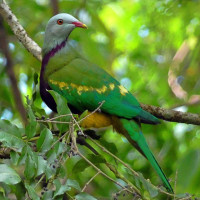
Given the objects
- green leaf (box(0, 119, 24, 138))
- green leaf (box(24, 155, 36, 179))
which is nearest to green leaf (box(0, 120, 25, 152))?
green leaf (box(0, 119, 24, 138))

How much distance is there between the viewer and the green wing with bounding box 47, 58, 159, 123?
3303mm

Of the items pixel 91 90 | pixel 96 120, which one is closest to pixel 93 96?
pixel 91 90

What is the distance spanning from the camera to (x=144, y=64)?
5.21 meters

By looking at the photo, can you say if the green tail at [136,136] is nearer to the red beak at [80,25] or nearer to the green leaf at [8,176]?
the red beak at [80,25]

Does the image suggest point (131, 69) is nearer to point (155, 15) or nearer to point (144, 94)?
point (155, 15)

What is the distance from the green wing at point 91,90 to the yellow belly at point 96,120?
50 millimetres

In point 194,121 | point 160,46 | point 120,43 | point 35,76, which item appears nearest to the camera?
point 35,76

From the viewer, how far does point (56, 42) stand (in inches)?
143

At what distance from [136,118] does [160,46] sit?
7.62 ft

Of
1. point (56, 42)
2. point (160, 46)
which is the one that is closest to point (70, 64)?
point (56, 42)

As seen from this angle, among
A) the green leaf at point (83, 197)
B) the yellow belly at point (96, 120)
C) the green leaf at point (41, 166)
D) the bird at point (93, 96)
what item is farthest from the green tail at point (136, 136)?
the green leaf at point (41, 166)

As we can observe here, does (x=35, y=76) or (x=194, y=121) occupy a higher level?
(x=35, y=76)

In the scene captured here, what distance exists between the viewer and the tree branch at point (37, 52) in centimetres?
318

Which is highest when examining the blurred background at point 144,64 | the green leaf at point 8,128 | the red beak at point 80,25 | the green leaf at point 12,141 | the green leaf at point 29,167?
the red beak at point 80,25
